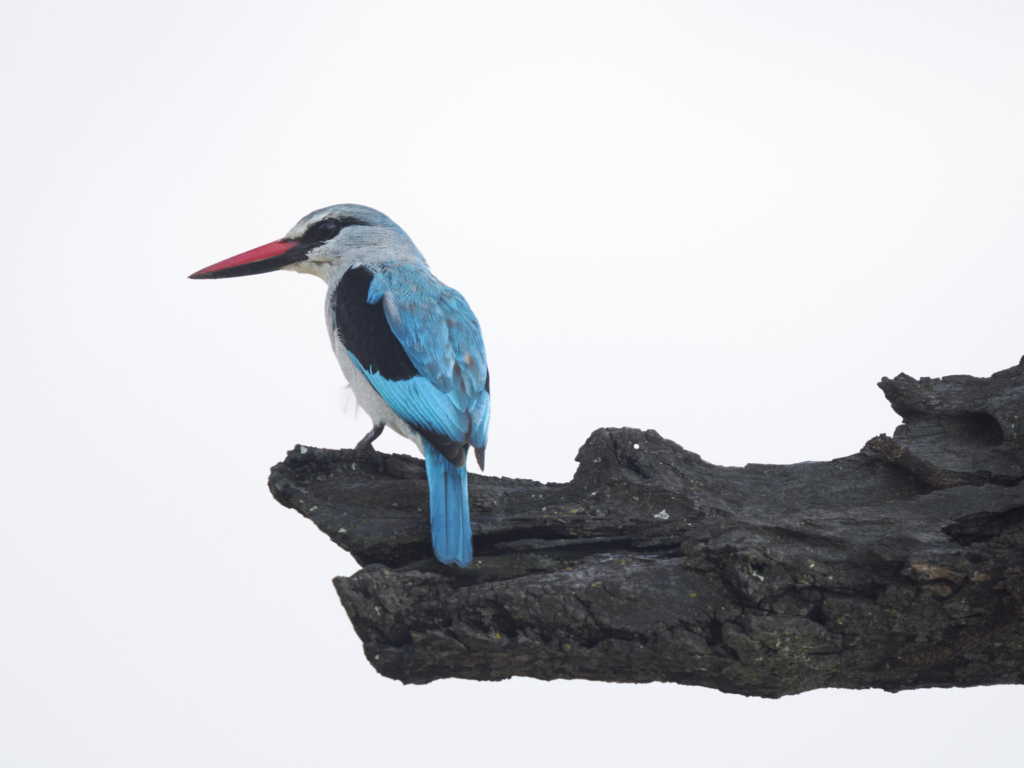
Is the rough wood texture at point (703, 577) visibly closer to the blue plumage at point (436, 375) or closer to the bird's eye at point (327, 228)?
the blue plumage at point (436, 375)

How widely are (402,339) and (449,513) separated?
786 millimetres

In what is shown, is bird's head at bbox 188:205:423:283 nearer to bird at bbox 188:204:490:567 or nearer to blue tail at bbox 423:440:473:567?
bird at bbox 188:204:490:567

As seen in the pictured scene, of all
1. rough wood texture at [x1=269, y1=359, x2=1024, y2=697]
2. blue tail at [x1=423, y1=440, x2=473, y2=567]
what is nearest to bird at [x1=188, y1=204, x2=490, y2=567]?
blue tail at [x1=423, y1=440, x2=473, y2=567]

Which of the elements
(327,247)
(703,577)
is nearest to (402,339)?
(327,247)

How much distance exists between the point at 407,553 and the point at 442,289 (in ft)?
3.96

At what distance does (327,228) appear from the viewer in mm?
3959

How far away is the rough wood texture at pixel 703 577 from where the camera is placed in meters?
2.83

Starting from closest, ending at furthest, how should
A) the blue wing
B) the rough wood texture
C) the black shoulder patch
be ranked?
the rough wood texture < the blue wing < the black shoulder patch

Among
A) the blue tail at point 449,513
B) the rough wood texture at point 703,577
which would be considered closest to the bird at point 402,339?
the blue tail at point 449,513

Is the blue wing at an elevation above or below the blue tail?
above

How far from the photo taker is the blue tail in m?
3.09

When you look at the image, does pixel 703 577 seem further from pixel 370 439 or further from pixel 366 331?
pixel 366 331

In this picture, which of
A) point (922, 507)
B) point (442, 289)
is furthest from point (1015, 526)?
point (442, 289)

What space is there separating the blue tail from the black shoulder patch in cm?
45
